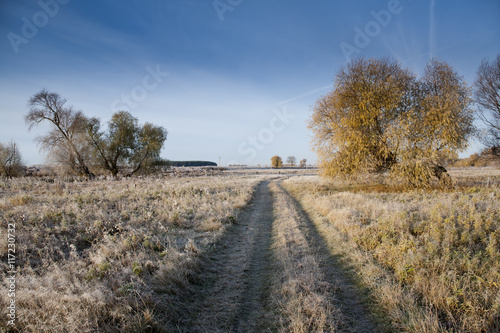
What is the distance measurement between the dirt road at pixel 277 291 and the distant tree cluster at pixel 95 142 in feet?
96.1

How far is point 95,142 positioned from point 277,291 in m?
33.1

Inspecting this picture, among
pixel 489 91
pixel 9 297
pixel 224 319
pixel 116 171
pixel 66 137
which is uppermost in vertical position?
pixel 489 91

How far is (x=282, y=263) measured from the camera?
578 centimetres

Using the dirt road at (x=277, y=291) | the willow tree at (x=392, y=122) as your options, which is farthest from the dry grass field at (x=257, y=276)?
the willow tree at (x=392, y=122)

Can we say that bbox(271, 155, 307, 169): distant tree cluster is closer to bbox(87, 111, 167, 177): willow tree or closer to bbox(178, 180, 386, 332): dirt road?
bbox(87, 111, 167, 177): willow tree

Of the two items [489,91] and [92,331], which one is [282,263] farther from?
[489,91]

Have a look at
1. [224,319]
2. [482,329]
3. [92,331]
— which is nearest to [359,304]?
[482,329]

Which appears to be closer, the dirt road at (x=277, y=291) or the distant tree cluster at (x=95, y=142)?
the dirt road at (x=277, y=291)

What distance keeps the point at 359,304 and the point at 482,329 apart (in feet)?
5.64

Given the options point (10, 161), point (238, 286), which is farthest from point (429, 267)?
point (10, 161)

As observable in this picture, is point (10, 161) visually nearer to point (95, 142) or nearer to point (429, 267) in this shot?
point (95, 142)

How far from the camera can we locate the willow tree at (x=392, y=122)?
1498 centimetres

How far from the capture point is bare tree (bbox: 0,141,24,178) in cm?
3042

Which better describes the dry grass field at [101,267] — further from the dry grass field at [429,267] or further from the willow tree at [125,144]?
the willow tree at [125,144]
